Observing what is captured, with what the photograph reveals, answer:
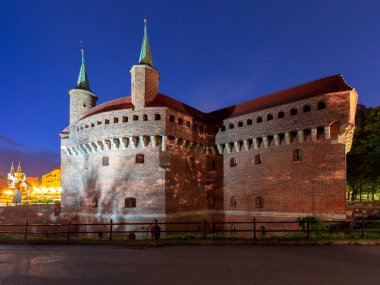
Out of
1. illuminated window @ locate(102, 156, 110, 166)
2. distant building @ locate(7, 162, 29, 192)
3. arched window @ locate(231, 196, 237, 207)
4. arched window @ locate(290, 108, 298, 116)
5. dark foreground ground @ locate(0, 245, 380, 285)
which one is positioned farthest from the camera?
distant building @ locate(7, 162, 29, 192)

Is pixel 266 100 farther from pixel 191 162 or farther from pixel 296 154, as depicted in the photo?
pixel 191 162

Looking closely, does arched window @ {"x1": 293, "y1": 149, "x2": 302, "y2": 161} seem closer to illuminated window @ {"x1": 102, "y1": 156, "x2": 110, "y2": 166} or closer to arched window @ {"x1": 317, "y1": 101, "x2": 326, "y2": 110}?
arched window @ {"x1": 317, "y1": 101, "x2": 326, "y2": 110}

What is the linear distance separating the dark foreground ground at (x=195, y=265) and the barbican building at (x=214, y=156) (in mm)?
11321

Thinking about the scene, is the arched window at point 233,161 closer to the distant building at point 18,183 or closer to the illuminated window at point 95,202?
the illuminated window at point 95,202

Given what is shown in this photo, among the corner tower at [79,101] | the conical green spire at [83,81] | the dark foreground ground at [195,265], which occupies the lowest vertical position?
the dark foreground ground at [195,265]

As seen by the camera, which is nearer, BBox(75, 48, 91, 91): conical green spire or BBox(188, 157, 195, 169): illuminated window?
BBox(188, 157, 195, 169): illuminated window

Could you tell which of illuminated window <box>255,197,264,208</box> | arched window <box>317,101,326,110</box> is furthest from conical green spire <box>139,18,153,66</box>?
illuminated window <box>255,197,264,208</box>

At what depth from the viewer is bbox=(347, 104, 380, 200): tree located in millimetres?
30850

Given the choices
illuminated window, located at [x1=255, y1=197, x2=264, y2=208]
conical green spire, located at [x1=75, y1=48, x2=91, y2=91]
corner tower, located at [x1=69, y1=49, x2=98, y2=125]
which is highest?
conical green spire, located at [x1=75, y1=48, x2=91, y2=91]

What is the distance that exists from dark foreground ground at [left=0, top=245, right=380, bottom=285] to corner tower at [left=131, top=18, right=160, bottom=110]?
15.9 metres

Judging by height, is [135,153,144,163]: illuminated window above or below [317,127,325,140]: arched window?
below

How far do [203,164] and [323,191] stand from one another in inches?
469

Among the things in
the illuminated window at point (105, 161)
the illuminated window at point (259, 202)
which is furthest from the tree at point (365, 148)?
the illuminated window at point (105, 161)

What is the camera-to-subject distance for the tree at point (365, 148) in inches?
1215
